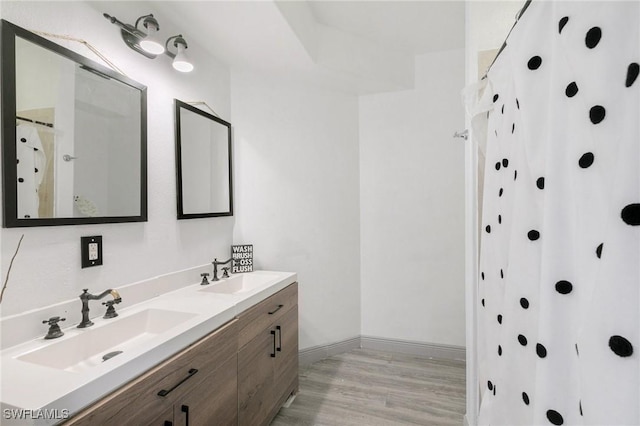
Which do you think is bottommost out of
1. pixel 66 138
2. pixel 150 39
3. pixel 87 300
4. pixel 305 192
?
pixel 87 300

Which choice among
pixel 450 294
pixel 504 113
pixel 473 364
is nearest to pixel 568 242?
pixel 504 113

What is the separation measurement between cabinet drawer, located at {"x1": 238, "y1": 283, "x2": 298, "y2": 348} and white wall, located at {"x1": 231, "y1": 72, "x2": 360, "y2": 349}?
450 millimetres

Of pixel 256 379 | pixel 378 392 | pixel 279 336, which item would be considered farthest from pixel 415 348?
pixel 256 379

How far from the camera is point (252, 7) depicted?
1456 mm

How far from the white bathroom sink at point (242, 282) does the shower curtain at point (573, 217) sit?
1347mm

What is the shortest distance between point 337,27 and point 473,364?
2.45 metres

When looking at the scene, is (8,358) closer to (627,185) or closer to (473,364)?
(627,185)

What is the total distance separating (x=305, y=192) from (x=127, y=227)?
1.32m

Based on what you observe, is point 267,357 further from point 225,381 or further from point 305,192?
point 305,192

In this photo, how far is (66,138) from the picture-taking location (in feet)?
3.73

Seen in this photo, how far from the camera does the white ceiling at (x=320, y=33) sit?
1.51 metres

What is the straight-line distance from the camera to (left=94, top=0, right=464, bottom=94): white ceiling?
1.51m

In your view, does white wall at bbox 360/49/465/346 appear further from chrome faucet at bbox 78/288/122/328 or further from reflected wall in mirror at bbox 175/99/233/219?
chrome faucet at bbox 78/288/122/328

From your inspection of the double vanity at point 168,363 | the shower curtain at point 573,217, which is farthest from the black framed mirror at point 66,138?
the shower curtain at point 573,217
